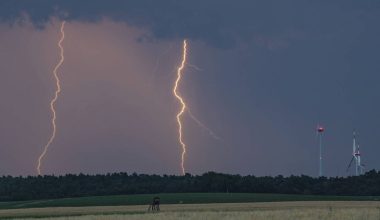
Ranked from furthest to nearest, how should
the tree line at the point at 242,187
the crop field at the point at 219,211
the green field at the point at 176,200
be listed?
the tree line at the point at 242,187, the green field at the point at 176,200, the crop field at the point at 219,211

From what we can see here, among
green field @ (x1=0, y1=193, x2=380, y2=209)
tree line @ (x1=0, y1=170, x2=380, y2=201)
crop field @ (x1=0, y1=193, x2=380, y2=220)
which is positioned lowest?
crop field @ (x1=0, y1=193, x2=380, y2=220)

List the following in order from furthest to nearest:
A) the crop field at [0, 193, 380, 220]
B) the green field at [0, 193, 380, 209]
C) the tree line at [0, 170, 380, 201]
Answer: the tree line at [0, 170, 380, 201] < the green field at [0, 193, 380, 209] < the crop field at [0, 193, 380, 220]

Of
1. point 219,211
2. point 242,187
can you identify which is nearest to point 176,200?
point 242,187

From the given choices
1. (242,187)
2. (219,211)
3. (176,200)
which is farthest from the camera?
(242,187)

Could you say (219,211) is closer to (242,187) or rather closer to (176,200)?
(176,200)

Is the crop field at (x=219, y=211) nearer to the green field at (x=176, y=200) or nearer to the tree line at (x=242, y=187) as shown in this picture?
the green field at (x=176, y=200)

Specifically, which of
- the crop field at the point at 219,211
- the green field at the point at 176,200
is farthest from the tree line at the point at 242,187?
the crop field at the point at 219,211

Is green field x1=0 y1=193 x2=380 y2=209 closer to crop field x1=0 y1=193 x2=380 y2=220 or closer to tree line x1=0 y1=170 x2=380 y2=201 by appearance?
crop field x1=0 y1=193 x2=380 y2=220

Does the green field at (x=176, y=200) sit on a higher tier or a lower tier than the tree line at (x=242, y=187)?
lower

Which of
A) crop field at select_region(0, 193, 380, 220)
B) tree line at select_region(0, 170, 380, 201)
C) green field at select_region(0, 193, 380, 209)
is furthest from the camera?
tree line at select_region(0, 170, 380, 201)

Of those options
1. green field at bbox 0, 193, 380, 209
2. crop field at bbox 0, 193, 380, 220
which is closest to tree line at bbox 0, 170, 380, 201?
green field at bbox 0, 193, 380, 209

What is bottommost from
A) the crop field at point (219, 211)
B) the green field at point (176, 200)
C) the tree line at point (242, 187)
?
the crop field at point (219, 211)

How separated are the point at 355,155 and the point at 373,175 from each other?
38819mm

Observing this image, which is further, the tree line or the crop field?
the tree line
